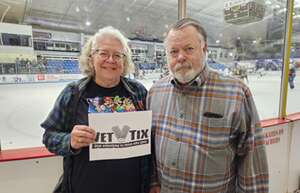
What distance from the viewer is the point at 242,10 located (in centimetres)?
240

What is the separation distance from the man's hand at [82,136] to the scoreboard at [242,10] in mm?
2178

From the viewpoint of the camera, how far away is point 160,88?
1.15 meters

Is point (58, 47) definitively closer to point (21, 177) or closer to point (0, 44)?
point (0, 44)

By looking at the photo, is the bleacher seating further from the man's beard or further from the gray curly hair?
the man's beard

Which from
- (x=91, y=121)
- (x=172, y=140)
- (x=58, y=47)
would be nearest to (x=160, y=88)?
(x=172, y=140)

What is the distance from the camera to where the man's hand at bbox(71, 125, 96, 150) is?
880 millimetres

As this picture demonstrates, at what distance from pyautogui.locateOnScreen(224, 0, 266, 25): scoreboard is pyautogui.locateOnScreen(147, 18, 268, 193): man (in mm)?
1682

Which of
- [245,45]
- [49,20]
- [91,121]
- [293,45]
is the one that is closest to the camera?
[91,121]

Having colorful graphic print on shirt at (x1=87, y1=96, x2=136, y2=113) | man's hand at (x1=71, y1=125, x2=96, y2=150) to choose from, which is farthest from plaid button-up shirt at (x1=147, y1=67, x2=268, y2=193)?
man's hand at (x1=71, y1=125, x2=96, y2=150)

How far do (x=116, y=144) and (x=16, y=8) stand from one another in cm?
127

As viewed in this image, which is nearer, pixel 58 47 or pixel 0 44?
pixel 0 44

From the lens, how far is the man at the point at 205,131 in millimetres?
967

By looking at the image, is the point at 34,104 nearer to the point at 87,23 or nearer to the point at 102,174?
the point at 87,23

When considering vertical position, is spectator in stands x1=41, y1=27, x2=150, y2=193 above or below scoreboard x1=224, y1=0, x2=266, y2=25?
below
